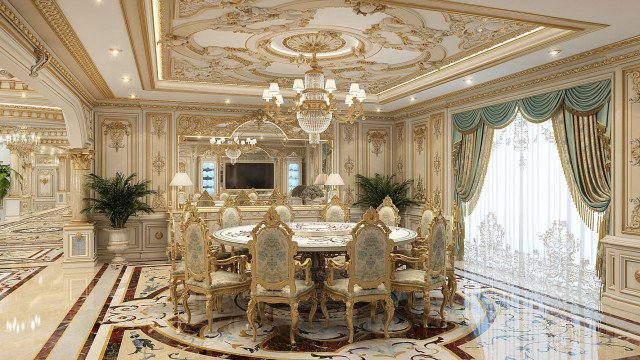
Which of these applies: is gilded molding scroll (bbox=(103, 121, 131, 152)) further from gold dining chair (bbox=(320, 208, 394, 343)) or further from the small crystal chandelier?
gold dining chair (bbox=(320, 208, 394, 343))

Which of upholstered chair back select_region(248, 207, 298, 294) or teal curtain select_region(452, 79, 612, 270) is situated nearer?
upholstered chair back select_region(248, 207, 298, 294)

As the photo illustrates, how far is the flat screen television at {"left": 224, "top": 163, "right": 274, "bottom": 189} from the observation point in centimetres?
777

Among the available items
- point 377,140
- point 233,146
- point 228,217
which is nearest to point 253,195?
point 233,146

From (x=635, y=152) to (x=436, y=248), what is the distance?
2.18m

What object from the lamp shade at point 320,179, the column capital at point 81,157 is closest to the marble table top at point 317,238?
the lamp shade at point 320,179

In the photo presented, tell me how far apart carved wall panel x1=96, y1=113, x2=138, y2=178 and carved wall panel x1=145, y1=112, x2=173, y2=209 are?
0.19 meters

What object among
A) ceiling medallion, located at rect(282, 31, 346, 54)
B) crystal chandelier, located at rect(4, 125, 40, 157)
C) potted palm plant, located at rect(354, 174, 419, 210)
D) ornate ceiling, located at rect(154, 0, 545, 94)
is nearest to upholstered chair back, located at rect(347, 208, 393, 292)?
ornate ceiling, located at rect(154, 0, 545, 94)

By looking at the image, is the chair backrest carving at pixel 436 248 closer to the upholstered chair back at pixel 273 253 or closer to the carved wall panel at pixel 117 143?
the upholstered chair back at pixel 273 253

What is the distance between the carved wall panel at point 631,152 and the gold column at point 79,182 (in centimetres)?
682

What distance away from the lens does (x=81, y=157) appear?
21.9 feet

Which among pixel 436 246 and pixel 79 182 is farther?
pixel 79 182

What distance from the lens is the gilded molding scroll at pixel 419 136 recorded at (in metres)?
7.73

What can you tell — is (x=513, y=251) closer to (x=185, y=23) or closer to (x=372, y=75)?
(x=372, y=75)

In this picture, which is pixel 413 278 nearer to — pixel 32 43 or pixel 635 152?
pixel 635 152
